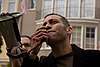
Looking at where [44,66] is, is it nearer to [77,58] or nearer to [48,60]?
[48,60]

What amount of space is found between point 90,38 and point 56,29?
64.9 feet

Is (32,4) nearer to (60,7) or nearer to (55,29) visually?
(60,7)

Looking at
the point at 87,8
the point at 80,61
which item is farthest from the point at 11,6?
the point at 80,61

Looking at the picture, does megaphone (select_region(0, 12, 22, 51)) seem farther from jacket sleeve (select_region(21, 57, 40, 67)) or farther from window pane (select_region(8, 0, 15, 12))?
window pane (select_region(8, 0, 15, 12))

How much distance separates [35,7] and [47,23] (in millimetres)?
21590

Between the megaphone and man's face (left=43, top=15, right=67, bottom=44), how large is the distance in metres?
0.33

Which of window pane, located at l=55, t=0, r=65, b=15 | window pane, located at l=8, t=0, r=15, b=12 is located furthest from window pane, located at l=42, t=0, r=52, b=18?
window pane, located at l=8, t=0, r=15, b=12

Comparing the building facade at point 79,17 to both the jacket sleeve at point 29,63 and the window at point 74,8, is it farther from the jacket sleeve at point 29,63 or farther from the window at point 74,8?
the jacket sleeve at point 29,63

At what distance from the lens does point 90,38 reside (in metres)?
22.7

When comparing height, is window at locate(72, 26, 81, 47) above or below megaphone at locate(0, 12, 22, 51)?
below

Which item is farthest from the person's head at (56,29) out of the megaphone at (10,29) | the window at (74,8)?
the window at (74,8)

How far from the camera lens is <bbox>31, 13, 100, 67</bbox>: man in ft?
9.63

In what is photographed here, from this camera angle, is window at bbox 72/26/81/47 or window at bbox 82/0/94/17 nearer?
window at bbox 72/26/81/47

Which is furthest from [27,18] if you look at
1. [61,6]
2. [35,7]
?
[61,6]
